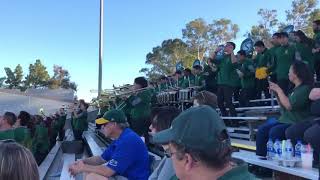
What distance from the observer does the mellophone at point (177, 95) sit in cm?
1161

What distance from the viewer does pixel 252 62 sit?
397 inches

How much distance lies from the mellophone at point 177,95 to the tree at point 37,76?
55610 mm

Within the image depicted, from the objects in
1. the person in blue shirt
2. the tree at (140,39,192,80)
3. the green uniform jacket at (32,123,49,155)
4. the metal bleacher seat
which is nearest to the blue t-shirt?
the person in blue shirt

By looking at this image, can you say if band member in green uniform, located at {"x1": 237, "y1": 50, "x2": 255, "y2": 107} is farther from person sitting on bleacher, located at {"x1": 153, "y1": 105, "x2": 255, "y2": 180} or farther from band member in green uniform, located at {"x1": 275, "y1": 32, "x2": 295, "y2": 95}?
person sitting on bleacher, located at {"x1": 153, "y1": 105, "x2": 255, "y2": 180}

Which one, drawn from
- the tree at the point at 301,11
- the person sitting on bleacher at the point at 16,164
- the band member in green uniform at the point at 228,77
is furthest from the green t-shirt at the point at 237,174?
→ the tree at the point at 301,11

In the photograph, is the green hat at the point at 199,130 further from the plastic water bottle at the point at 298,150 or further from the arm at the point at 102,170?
the plastic water bottle at the point at 298,150

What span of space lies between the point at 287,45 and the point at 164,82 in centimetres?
620

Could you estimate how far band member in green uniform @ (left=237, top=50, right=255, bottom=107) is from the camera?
983 cm

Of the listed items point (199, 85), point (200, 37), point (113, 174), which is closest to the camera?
point (113, 174)

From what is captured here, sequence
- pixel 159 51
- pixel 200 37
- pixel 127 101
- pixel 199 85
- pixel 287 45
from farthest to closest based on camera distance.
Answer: pixel 159 51 < pixel 200 37 < pixel 199 85 < pixel 127 101 < pixel 287 45

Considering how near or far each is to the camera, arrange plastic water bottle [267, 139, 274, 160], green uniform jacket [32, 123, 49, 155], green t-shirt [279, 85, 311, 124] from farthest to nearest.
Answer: green uniform jacket [32, 123, 49, 155]
plastic water bottle [267, 139, 274, 160]
green t-shirt [279, 85, 311, 124]

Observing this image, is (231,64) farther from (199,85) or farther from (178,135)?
(178,135)

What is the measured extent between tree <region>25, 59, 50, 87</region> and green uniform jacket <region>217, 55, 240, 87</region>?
59715 mm

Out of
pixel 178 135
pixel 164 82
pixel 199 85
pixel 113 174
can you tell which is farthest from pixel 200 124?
pixel 164 82
